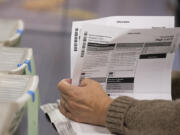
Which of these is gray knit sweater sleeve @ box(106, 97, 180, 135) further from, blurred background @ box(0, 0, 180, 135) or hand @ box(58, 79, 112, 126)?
blurred background @ box(0, 0, 180, 135)

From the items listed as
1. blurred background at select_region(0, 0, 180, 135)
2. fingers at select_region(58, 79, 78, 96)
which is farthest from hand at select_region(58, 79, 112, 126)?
blurred background at select_region(0, 0, 180, 135)

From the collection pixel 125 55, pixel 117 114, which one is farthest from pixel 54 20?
pixel 117 114

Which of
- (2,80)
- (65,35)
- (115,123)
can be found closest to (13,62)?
(2,80)

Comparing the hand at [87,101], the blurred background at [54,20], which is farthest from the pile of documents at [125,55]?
the blurred background at [54,20]

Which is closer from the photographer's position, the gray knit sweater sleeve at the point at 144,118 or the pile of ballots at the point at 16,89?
the pile of ballots at the point at 16,89

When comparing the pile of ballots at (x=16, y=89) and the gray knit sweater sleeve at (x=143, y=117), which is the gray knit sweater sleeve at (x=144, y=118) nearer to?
the gray knit sweater sleeve at (x=143, y=117)

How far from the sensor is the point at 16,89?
0.62 metres

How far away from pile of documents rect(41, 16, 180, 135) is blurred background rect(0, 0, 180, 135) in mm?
173

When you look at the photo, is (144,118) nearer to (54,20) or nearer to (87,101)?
(87,101)

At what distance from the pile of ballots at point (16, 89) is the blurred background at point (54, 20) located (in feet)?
0.46

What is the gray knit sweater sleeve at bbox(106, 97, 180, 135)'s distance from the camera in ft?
2.12

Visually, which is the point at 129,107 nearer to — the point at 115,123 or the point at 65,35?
the point at 115,123

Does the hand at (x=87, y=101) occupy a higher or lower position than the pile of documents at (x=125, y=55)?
lower

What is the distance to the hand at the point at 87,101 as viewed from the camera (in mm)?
701
